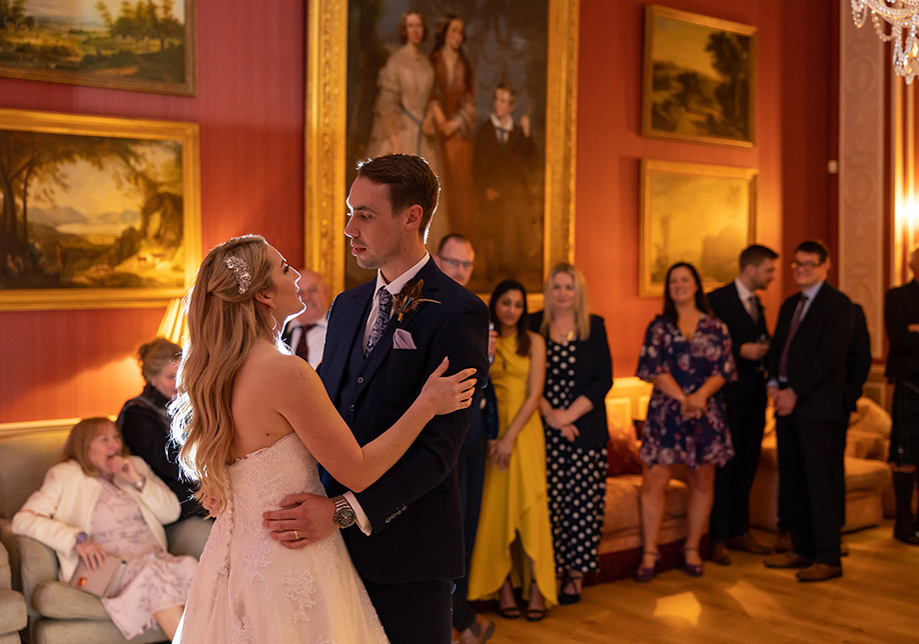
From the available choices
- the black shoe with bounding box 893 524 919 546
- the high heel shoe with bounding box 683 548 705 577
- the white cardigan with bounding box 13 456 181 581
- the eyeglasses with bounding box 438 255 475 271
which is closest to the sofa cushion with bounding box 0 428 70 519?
the white cardigan with bounding box 13 456 181 581

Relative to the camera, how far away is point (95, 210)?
466cm

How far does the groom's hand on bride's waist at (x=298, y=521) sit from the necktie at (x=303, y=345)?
8.92 feet

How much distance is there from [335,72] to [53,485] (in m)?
2.78

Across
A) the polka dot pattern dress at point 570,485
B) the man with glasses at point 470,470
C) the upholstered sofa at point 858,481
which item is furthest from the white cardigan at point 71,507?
the upholstered sofa at point 858,481

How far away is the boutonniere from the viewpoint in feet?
7.23

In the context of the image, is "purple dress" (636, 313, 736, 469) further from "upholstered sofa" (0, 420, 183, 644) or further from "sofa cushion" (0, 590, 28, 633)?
"sofa cushion" (0, 590, 28, 633)

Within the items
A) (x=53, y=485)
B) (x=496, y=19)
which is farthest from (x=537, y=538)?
(x=496, y=19)

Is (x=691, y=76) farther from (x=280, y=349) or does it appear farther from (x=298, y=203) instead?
(x=280, y=349)

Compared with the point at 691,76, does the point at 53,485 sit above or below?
below

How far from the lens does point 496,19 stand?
236 inches

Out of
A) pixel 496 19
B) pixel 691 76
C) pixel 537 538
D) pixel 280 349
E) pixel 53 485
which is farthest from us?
pixel 691 76

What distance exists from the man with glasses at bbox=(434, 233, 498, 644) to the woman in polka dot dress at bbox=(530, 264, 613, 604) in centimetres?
47

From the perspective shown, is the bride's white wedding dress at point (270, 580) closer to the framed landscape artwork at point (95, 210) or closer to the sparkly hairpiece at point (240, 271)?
the sparkly hairpiece at point (240, 271)

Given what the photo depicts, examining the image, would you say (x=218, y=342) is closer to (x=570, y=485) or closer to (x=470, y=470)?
(x=470, y=470)
